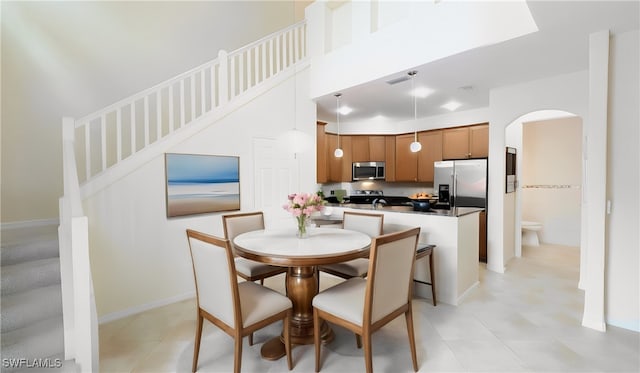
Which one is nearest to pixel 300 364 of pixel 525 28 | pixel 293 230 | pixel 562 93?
pixel 293 230

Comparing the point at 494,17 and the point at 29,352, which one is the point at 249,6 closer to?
the point at 494,17

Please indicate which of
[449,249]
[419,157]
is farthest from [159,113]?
[419,157]

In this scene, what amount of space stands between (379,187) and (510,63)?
4.04 meters

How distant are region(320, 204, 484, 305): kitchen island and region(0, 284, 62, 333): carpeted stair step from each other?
3.19m

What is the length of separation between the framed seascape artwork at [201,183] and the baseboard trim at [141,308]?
0.93 m

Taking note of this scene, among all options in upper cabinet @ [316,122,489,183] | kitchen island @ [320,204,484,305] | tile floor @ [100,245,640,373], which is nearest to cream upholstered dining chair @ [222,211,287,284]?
tile floor @ [100,245,640,373]

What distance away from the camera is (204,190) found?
11.2 ft

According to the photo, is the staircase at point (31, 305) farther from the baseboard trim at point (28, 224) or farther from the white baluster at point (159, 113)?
the white baluster at point (159, 113)

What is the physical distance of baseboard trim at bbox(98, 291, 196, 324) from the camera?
8.95 ft

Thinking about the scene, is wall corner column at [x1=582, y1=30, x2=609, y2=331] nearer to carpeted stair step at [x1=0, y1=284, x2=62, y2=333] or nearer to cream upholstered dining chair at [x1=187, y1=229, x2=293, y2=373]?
cream upholstered dining chair at [x1=187, y1=229, x2=293, y2=373]

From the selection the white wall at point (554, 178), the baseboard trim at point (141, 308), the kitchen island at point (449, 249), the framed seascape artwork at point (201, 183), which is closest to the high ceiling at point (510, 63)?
the kitchen island at point (449, 249)

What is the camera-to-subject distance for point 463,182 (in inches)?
189

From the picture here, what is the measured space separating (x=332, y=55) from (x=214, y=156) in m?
2.20

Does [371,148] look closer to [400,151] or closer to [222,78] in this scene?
[400,151]
